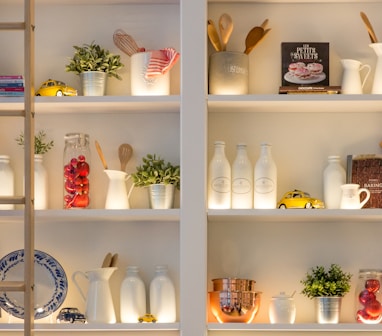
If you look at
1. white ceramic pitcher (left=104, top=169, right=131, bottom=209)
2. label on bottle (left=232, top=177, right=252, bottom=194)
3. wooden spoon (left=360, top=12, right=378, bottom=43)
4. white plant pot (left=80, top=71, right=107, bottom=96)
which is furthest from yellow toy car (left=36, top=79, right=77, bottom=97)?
wooden spoon (left=360, top=12, right=378, bottom=43)

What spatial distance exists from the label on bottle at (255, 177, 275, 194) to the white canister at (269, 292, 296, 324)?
0.39 metres

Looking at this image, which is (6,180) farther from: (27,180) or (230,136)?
(230,136)

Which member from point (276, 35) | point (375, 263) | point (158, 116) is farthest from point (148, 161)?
point (375, 263)

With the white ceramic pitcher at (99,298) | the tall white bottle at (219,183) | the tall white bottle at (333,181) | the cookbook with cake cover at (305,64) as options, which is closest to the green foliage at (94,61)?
the tall white bottle at (219,183)

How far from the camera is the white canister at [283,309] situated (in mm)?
3139

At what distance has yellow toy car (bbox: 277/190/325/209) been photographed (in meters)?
3.15

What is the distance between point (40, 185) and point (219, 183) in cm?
67

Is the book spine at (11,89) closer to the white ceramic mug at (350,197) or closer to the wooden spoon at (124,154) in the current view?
the wooden spoon at (124,154)

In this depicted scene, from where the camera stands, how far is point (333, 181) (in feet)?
10.6

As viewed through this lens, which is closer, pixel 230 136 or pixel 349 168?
pixel 349 168

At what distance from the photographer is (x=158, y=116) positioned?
3389 millimetres

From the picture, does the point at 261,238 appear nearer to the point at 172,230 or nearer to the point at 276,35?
the point at 172,230

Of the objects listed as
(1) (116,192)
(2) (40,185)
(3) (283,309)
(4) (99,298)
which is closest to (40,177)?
(2) (40,185)

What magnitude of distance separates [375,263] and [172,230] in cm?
78
